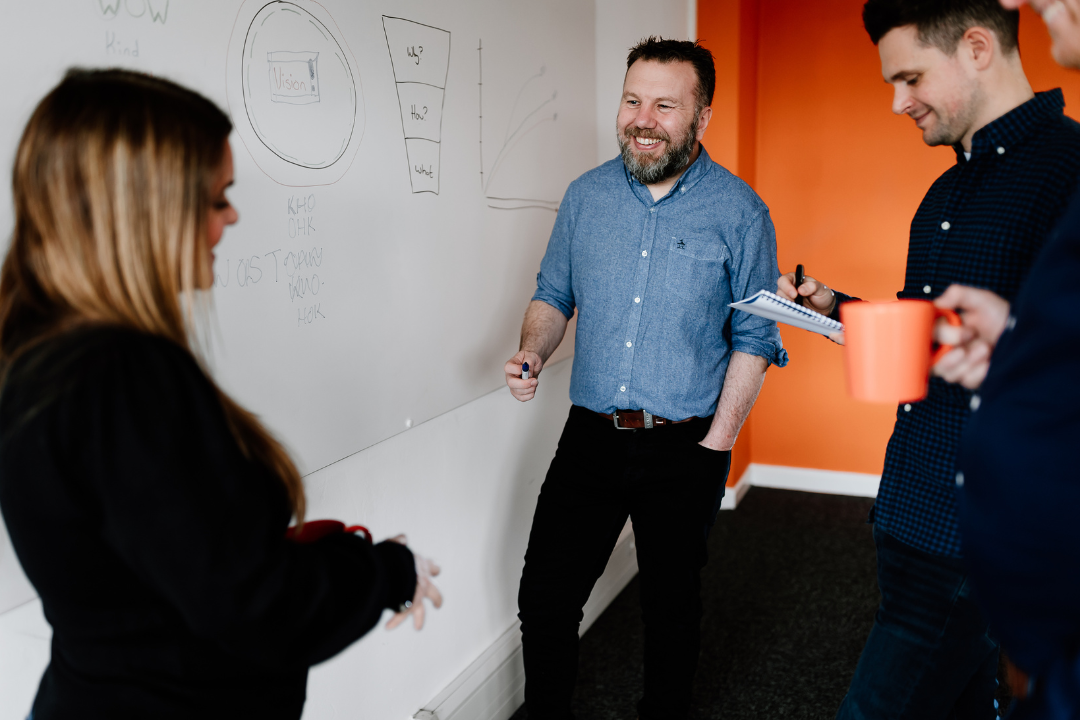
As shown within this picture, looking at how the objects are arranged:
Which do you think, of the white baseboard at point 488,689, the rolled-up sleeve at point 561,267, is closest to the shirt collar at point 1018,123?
the rolled-up sleeve at point 561,267

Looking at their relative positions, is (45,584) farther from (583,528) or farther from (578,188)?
(578,188)

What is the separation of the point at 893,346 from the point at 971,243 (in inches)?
16.5

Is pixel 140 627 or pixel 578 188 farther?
pixel 578 188

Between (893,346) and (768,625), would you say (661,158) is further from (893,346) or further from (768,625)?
(768,625)

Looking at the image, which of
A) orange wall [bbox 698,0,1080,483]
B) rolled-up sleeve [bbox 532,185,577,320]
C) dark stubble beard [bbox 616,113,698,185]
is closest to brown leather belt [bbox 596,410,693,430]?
rolled-up sleeve [bbox 532,185,577,320]

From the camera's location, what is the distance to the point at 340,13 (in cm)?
141

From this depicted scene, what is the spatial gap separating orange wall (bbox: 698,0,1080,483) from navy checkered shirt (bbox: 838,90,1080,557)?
2005 mm

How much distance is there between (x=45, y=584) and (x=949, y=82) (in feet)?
4.53

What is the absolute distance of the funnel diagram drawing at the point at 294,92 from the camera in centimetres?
123

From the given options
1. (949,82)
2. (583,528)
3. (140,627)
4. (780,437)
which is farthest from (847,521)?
(140,627)

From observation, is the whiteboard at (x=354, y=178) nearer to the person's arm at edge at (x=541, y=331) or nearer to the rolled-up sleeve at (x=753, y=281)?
the person's arm at edge at (x=541, y=331)

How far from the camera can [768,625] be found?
246 cm

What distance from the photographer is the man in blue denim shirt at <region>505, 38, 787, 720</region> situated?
174 cm

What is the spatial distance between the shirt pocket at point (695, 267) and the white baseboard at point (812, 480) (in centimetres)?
216
